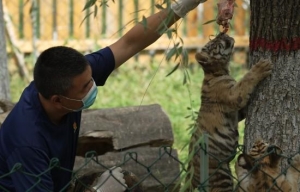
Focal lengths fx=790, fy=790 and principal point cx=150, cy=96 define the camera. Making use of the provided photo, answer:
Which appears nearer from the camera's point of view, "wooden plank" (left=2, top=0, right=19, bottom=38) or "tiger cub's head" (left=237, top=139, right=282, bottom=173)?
"tiger cub's head" (left=237, top=139, right=282, bottom=173)

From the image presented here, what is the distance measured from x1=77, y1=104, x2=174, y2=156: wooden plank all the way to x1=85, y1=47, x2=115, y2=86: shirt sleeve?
3.92 ft

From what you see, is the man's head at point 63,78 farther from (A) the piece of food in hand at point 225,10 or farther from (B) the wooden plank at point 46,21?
(B) the wooden plank at point 46,21

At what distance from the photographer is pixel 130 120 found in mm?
5895

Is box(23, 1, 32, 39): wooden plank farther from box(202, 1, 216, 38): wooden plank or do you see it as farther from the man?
the man

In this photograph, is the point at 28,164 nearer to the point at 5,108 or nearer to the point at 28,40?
the point at 5,108

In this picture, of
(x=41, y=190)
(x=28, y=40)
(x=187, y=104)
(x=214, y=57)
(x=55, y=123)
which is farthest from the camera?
(x=28, y=40)

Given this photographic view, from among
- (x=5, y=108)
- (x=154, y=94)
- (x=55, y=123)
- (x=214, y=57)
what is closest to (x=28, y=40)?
(x=154, y=94)

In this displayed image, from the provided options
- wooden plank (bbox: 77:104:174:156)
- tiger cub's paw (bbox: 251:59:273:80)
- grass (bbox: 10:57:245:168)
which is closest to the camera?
tiger cub's paw (bbox: 251:59:273:80)

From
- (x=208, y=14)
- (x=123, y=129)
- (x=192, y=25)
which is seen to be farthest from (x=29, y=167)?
(x=208, y=14)

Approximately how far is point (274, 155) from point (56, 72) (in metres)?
1.14

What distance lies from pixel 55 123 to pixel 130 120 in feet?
6.18

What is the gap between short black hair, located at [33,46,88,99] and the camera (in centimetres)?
387

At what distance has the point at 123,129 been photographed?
580 cm

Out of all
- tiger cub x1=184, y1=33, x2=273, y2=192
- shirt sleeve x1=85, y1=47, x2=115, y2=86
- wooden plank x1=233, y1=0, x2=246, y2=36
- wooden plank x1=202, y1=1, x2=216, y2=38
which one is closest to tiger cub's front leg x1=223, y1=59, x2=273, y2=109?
tiger cub x1=184, y1=33, x2=273, y2=192
